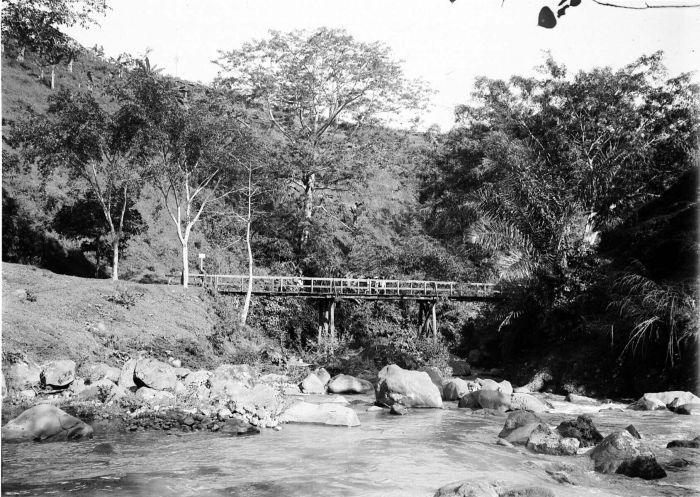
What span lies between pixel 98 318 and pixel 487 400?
13112mm

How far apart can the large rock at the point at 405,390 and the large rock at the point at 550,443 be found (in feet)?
16.0

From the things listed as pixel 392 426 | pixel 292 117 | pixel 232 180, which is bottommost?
pixel 392 426

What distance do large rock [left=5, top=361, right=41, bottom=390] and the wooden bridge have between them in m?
13.5

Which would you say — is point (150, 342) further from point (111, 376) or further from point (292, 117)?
point (292, 117)

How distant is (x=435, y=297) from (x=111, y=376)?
1693 centimetres

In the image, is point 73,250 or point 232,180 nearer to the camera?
point 232,180

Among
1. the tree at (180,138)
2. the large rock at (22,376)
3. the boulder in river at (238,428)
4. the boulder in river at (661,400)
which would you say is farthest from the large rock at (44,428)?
the tree at (180,138)

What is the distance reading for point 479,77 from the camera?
111ft

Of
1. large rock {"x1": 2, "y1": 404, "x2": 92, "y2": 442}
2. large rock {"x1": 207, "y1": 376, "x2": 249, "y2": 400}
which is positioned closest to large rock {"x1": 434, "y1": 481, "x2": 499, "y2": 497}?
large rock {"x1": 2, "y1": 404, "x2": 92, "y2": 442}

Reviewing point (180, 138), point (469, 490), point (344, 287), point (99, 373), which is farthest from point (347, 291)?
point (469, 490)

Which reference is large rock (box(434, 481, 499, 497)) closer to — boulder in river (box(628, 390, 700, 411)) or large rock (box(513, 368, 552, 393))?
boulder in river (box(628, 390, 700, 411))

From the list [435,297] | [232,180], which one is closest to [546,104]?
[435,297]

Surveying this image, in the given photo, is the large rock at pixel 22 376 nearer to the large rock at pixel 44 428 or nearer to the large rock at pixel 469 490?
the large rock at pixel 44 428

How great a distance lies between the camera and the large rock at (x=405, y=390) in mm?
16031
